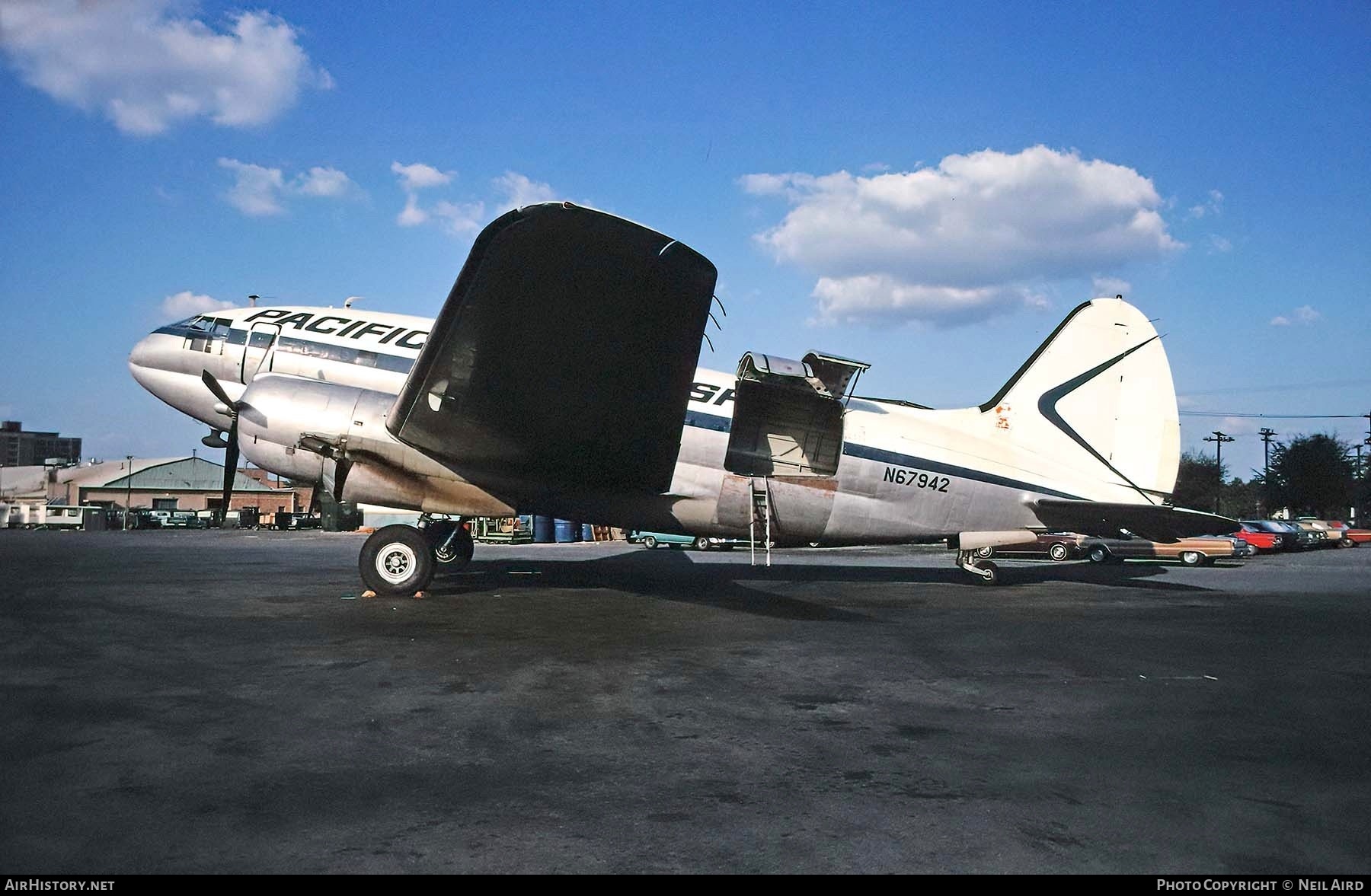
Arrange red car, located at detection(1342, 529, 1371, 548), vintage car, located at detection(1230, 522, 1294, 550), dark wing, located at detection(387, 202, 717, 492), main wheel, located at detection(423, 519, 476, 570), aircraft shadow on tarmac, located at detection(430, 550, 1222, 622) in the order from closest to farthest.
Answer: dark wing, located at detection(387, 202, 717, 492) → aircraft shadow on tarmac, located at detection(430, 550, 1222, 622) → main wheel, located at detection(423, 519, 476, 570) → vintage car, located at detection(1230, 522, 1294, 550) → red car, located at detection(1342, 529, 1371, 548)

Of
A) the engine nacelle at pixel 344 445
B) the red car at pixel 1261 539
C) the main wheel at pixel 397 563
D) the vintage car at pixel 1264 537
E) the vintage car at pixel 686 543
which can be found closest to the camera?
the main wheel at pixel 397 563

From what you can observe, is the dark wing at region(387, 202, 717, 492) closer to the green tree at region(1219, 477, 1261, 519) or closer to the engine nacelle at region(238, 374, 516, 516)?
the engine nacelle at region(238, 374, 516, 516)

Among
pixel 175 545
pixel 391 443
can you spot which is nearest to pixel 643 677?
pixel 391 443

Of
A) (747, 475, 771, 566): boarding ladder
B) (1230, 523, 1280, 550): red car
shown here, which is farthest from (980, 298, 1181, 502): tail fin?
(1230, 523, 1280, 550): red car

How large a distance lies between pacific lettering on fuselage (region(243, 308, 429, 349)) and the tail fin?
35.5 ft

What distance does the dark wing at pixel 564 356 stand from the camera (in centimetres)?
852

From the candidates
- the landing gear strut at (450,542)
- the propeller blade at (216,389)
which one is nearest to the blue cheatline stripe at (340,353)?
the propeller blade at (216,389)

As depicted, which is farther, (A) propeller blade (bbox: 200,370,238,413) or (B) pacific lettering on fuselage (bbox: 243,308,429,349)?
(B) pacific lettering on fuselage (bbox: 243,308,429,349)

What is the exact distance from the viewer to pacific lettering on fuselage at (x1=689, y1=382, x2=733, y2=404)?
14.1 metres

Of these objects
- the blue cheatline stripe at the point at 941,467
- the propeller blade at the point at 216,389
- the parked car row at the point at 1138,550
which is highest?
the propeller blade at the point at 216,389

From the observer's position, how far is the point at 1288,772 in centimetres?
488

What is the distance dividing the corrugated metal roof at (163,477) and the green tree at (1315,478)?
3675 inches

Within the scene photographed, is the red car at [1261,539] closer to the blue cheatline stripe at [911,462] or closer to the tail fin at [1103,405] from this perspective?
the tail fin at [1103,405]
